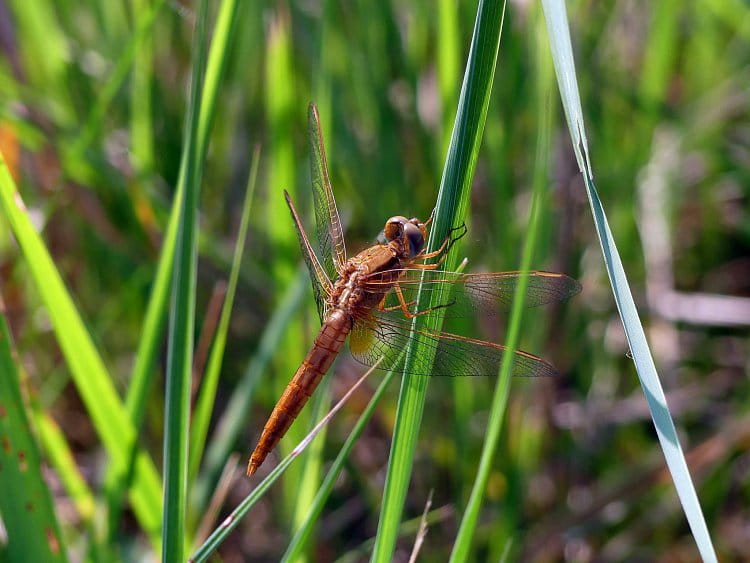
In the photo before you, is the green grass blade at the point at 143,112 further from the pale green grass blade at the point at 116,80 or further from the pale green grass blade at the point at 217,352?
the pale green grass blade at the point at 217,352

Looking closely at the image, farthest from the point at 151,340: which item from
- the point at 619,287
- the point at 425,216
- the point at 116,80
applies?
the point at 425,216

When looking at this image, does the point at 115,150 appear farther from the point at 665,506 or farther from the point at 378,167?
the point at 665,506

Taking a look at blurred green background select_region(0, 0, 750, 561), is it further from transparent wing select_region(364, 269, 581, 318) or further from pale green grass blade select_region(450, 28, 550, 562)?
pale green grass blade select_region(450, 28, 550, 562)

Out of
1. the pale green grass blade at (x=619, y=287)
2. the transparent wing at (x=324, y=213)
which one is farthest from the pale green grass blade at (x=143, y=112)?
the pale green grass blade at (x=619, y=287)

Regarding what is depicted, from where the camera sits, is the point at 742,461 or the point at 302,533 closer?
the point at 302,533

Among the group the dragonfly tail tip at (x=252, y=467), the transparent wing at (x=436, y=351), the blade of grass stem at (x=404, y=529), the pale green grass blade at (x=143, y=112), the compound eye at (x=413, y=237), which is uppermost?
the pale green grass blade at (x=143, y=112)

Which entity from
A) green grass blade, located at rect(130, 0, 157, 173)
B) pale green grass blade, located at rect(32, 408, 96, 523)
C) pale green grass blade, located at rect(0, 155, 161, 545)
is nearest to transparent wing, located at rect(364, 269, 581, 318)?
pale green grass blade, located at rect(0, 155, 161, 545)

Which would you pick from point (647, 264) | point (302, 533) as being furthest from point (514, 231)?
point (302, 533)
